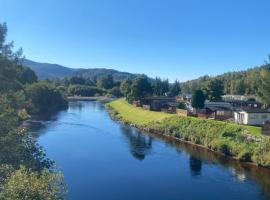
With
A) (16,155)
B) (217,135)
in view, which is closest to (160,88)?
(217,135)

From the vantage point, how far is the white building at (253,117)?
186ft

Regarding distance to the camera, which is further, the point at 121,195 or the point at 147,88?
the point at 147,88

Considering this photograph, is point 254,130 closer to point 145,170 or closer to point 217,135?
point 217,135

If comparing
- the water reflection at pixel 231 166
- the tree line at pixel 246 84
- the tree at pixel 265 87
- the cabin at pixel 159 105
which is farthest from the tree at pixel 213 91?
the water reflection at pixel 231 166

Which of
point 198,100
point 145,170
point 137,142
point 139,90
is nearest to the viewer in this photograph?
point 145,170

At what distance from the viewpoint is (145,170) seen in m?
40.2

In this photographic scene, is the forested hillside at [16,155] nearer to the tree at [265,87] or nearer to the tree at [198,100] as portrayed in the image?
the tree at [265,87]

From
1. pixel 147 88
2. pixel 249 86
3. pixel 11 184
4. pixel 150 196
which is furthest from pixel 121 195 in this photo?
pixel 249 86

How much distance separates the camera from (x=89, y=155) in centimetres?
4684

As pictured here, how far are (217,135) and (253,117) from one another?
7582 millimetres

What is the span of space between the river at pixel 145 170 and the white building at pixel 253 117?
9.77 meters

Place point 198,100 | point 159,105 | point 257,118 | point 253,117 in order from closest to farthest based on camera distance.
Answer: point 253,117 < point 257,118 < point 198,100 < point 159,105

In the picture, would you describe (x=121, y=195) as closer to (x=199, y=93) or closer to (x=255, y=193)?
(x=255, y=193)

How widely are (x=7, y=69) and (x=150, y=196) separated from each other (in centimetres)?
1638
